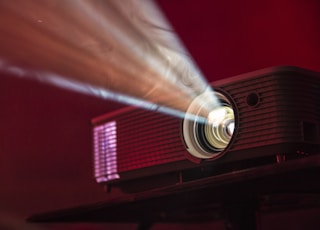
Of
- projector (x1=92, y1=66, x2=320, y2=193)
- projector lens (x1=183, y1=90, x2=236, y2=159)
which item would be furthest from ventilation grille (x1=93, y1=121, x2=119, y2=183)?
projector lens (x1=183, y1=90, x2=236, y2=159)

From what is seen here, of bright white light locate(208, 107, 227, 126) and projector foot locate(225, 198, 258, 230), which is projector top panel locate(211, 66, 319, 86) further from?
projector foot locate(225, 198, 258, 230)

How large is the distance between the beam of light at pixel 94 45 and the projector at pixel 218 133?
31 cm

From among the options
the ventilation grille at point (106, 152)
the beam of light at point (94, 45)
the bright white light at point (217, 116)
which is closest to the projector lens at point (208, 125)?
the bright white light at point (217, 116)

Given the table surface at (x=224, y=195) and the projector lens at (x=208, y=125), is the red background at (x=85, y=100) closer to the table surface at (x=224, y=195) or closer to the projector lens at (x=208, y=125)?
the table surface at (x=224, y=195)

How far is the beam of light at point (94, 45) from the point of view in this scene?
127 centimetres

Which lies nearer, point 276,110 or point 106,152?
point 276,110

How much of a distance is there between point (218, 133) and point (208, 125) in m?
0.02

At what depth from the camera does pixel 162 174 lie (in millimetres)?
887

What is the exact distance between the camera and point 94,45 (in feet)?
4.42

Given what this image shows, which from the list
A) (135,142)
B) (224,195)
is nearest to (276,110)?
(224,195)

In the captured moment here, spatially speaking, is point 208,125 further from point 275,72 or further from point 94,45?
point 94,45

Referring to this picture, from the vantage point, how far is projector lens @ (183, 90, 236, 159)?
834 millimetres

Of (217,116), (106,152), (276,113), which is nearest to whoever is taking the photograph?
(276,113)

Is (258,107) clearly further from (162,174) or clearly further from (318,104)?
(162,174)
